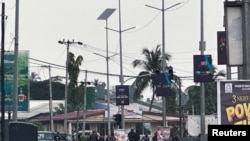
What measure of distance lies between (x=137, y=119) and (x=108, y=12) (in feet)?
101

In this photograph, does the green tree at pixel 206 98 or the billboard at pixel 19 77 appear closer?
the billboard at pixel 19 77

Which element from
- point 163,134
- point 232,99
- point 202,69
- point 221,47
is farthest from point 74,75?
point 232,99

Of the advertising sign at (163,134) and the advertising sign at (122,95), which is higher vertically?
the advertising sign at (122,95)

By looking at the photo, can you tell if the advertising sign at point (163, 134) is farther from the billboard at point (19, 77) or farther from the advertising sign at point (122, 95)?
the billboard at point (19, 77)

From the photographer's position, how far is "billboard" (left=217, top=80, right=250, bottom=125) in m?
15.1

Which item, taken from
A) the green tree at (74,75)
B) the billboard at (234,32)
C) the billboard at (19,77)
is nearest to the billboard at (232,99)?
the billboard at (234,32)

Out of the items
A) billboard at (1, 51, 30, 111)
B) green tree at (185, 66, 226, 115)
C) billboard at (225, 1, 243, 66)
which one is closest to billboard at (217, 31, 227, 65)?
billboard at (225, 1, 243, 66)

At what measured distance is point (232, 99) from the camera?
15.3 metres

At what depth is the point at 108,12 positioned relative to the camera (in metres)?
70.4

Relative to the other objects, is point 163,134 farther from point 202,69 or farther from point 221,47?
point 221,47

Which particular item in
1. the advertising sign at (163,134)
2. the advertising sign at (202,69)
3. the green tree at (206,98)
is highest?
the advertising sign at (202,69)

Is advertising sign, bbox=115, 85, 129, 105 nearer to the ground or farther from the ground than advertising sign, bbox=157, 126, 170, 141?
farther from the ground

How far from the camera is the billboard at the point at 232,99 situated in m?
15.1

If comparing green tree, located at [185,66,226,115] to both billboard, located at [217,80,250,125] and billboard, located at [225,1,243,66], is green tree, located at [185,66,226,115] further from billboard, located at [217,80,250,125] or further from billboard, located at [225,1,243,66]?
billboard, located at [217,80,250,125]
